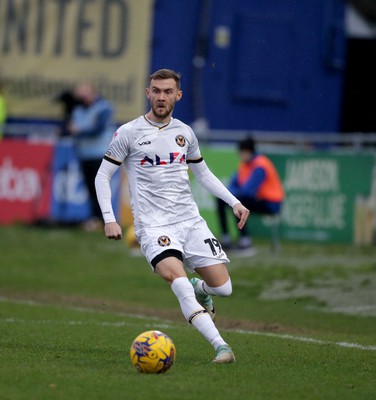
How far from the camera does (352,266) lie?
1858 centimetres

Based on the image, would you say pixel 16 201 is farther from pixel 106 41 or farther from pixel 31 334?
pixel 31 334

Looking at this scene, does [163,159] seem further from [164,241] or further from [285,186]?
[285,186]

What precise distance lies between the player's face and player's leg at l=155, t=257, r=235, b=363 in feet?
4.01

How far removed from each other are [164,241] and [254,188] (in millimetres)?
10678

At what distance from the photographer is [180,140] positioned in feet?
33.4

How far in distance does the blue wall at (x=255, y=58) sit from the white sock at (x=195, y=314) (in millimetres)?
17761

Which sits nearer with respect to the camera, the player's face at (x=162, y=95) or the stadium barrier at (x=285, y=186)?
the player's face at (x=162, y=95)

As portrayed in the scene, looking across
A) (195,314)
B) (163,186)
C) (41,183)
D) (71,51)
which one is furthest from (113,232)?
(71,51)

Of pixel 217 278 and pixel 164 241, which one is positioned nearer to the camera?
pixel 164 241

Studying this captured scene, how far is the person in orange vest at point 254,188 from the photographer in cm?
2047

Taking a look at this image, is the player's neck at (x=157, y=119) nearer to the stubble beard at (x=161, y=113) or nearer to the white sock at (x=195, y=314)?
the stubble beard at (x=161, y=113)

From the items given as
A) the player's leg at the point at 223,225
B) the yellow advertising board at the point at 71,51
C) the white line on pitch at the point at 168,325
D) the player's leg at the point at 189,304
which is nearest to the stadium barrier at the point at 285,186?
the player's leg at the point at 223,225

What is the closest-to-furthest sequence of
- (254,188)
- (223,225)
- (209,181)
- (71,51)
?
(209,181) → (254,188) → (223,225) → (71,51)

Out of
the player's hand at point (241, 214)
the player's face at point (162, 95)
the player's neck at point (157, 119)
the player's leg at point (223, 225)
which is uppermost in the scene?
the player's face at point (162, 95)
